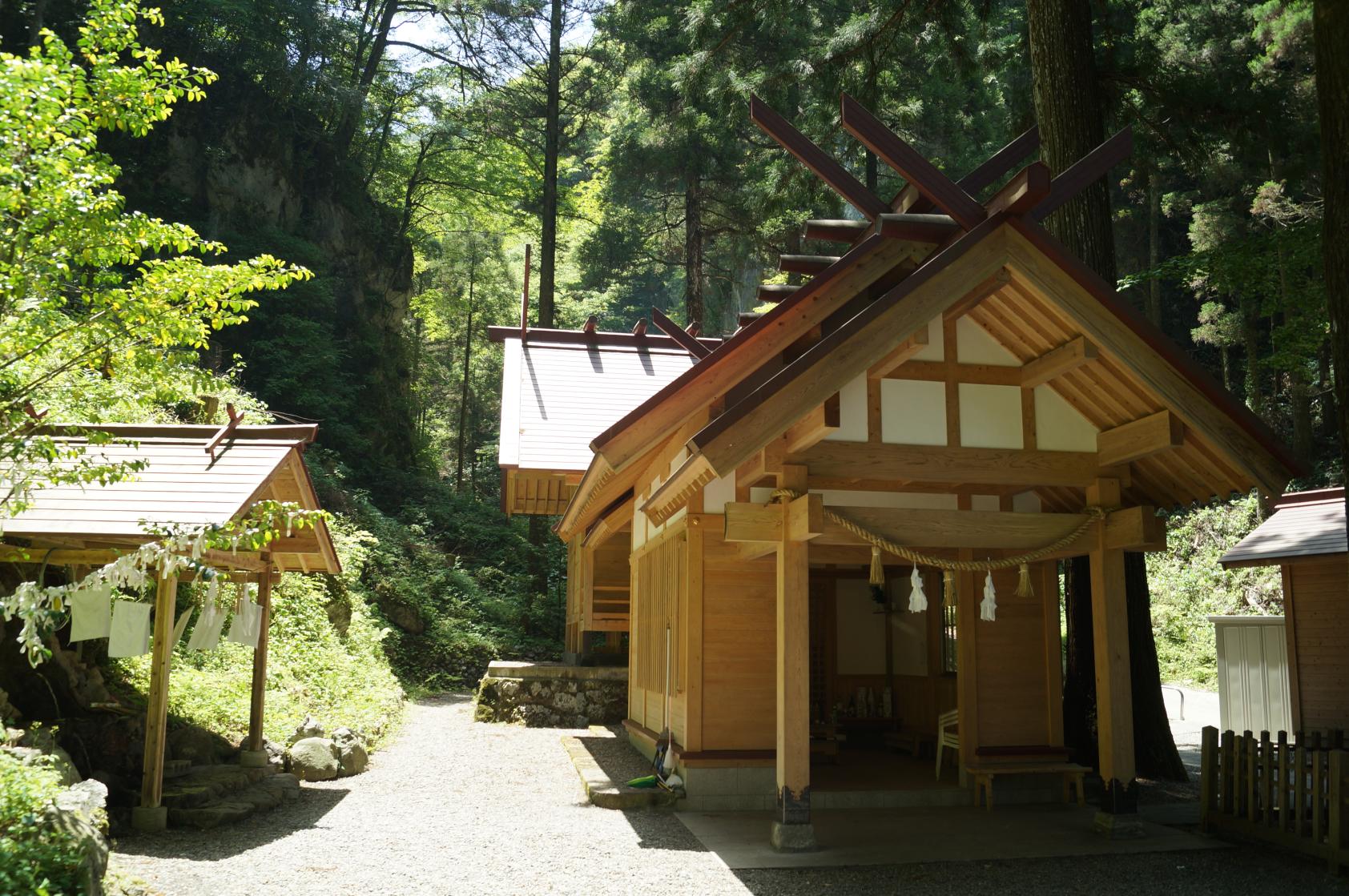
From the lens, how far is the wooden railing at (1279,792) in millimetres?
6336

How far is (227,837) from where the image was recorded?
23.5ft

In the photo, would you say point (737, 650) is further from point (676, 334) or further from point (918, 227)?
point (676, 334)

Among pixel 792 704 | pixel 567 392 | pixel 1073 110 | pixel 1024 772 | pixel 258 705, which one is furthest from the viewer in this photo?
pixel 567 392

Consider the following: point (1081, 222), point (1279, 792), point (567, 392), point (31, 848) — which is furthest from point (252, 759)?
point (1081, 222)

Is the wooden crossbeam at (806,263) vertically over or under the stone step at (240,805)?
over

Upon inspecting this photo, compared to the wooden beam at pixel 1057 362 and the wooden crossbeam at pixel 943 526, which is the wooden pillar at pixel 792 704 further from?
the wooden beam at pixel 1057 362

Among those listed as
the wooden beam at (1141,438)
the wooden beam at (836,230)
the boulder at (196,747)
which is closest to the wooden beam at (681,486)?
the wooden beam at (836,230)

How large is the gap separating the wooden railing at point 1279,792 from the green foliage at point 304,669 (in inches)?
359

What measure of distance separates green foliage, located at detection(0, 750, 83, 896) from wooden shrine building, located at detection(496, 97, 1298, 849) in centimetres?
→ 421

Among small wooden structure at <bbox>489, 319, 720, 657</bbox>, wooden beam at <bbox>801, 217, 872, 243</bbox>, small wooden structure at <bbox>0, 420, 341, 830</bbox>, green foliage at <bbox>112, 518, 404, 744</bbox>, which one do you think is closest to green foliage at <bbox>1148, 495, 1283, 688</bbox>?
small wooden structure at <bbox>489, 319, 720, 657</bbox>

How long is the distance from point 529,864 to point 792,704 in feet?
7.16

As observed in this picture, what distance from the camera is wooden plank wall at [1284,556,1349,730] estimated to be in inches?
395

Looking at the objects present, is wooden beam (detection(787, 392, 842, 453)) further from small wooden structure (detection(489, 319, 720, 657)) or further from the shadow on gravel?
small wooden structure (detection(489, 319, 720, 657))

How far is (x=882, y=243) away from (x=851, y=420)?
194 cm
